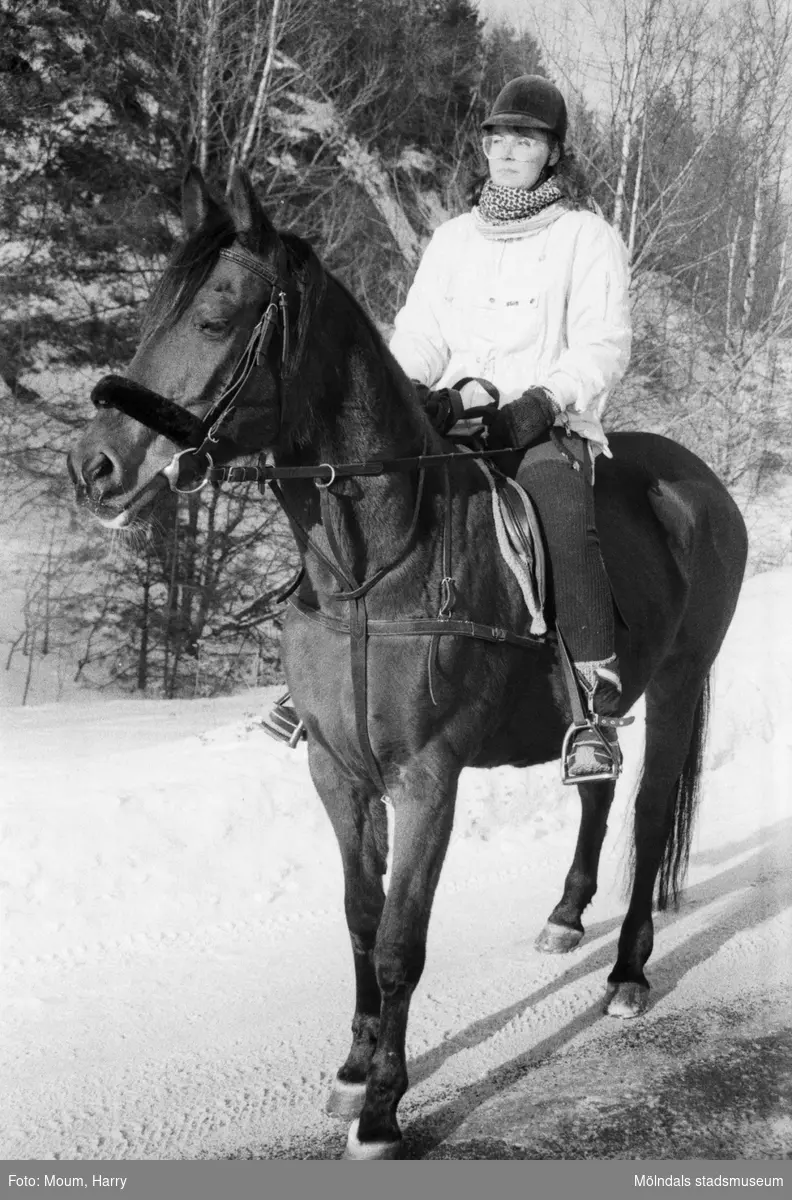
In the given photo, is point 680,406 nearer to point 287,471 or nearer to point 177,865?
point 177,865

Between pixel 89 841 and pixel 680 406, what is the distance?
955 centimetres

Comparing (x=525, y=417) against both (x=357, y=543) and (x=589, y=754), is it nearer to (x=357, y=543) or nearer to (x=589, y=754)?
(x=357, y=543)

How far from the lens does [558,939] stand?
470cm

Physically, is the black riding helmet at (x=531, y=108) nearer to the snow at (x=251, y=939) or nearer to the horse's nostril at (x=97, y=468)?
the horse's nostril at (x=97, y=468)

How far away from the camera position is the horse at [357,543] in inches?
104

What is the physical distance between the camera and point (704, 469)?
16.3ft

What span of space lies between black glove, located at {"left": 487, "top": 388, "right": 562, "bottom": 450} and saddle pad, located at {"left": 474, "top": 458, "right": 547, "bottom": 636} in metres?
0.13

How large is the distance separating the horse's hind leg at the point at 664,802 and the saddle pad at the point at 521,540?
1.54 metres

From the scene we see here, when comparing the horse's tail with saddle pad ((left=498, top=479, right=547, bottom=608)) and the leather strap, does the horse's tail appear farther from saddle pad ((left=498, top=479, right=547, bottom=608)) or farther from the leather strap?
the leather strap

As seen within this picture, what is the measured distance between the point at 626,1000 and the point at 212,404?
2.89m

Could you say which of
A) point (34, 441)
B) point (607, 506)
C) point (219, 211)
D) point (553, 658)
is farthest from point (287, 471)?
point (34, 441)

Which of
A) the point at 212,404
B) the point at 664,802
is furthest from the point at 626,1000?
the point at 212,404

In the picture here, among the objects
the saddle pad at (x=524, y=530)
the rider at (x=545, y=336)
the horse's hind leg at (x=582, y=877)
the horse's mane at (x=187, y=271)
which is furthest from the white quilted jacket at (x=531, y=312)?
the horse's hind leg at (x=582, y=877)
